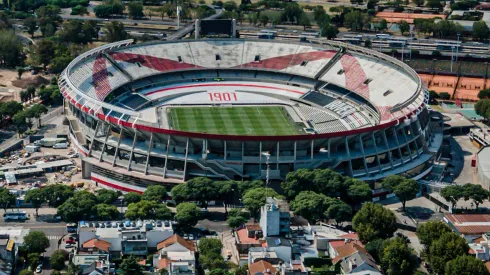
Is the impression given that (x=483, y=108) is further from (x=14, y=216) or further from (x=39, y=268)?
(x=39, y=268)

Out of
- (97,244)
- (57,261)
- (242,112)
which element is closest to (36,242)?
(57,261)

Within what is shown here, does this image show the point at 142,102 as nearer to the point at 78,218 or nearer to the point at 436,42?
the point at 78,218

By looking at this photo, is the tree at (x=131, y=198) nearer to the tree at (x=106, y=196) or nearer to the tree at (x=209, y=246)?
the tree at (x=106, y=196)

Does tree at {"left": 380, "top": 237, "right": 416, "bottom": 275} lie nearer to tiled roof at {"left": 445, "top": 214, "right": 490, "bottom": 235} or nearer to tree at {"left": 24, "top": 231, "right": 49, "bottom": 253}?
tiled roof at {"left": 445, "top": 214, "right": 490, "bottom": 235}

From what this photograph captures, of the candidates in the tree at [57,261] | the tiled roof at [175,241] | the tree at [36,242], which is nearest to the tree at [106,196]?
the tree at [36,242]

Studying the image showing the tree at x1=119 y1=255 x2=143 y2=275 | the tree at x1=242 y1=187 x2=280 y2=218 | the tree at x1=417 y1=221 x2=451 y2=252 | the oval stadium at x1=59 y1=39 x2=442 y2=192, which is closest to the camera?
the tree at x1=119 y1=255 x2=143 y2=275

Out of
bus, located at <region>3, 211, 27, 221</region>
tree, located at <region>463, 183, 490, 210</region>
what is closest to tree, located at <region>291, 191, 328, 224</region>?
tree, located at <region>463, 183, 490, 210</region>
